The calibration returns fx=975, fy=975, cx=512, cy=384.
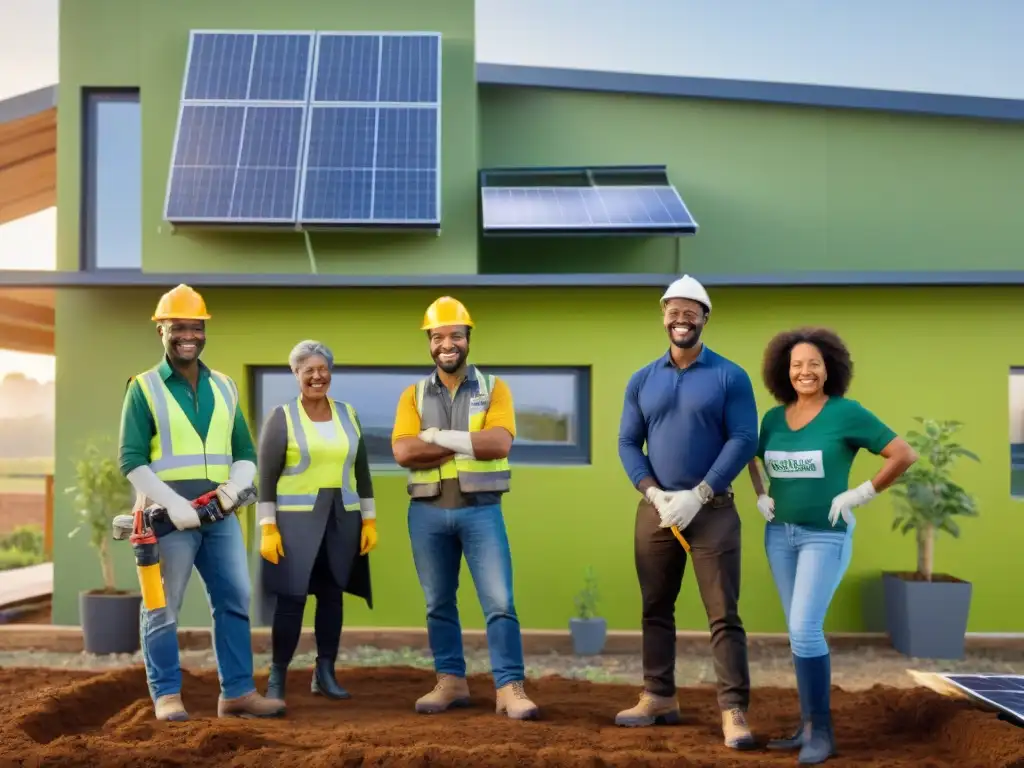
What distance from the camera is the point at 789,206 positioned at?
942cm

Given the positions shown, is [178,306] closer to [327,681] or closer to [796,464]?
[327,681]

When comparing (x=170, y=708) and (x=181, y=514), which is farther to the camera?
(x=170, y=708)

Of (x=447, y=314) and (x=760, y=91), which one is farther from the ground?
(x=760, y=91)

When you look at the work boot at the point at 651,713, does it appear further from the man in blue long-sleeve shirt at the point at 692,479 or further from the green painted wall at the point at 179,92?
the green painted wall at the point at 179,92

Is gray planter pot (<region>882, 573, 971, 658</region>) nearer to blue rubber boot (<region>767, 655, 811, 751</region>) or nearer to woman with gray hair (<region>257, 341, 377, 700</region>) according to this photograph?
blue rubber boot (<region>767, 655, 811, 751</region>)

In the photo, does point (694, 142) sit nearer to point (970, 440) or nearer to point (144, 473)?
Answer: point (970, 440)

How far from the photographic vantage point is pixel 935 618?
23.7 feet

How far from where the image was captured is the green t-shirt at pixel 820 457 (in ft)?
A: 14.6

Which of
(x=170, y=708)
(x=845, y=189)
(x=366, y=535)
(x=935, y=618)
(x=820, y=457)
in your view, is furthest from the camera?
(x=845, y=189)

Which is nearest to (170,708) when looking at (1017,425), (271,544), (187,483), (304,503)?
(271,544)

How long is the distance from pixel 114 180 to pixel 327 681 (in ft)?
16.4

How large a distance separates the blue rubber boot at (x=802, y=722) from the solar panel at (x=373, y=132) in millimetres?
4610

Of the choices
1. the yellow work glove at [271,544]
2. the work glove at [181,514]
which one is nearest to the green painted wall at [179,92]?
the yellow work glove at [271,544]

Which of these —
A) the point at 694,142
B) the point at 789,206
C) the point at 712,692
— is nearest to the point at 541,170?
the point at 694,142
